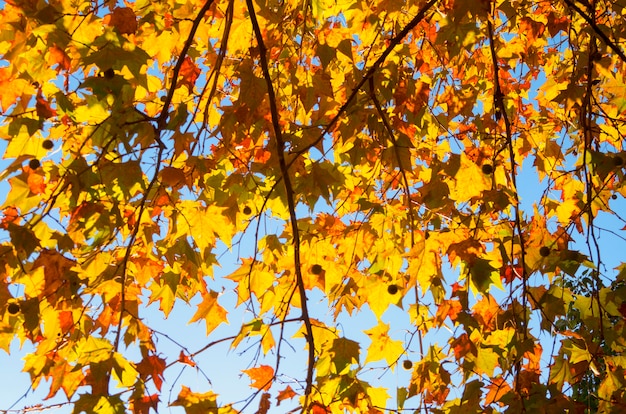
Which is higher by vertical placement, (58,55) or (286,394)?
(58,55)

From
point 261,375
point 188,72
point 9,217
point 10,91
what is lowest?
A: point 261,375

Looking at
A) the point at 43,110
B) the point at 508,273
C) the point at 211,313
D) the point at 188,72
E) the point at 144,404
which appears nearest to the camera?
the point at 144,404

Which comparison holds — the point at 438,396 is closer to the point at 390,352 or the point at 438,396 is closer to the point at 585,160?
the point at 390,352

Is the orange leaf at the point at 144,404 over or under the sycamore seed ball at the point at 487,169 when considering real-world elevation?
under

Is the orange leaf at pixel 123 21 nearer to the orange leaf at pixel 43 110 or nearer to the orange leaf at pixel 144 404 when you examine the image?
the orange leaf at pixel 43 110

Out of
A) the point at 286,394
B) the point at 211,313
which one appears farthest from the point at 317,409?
the point at 211,313

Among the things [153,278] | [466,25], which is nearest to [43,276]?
[153,278]

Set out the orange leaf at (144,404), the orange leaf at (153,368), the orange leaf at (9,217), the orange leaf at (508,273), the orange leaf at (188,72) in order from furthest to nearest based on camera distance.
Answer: the orange leaf at (188,72), the orange leaf at (508,273), the orange leaf at (9,217), the orange leaf at (153,368), the orange leaf at (144,404)

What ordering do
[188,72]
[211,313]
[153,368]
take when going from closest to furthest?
[153,368]
[211,313]
[188,72]

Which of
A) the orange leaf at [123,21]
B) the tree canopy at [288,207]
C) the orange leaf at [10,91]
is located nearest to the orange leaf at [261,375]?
the tree canopy at [288,207]

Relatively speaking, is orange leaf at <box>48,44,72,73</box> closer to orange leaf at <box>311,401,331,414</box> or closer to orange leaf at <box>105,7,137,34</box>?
orange leaf at <box>105,7,137,34</box>

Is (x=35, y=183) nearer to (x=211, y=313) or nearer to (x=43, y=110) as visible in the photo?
(x=43, y=110)

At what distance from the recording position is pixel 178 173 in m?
2.25

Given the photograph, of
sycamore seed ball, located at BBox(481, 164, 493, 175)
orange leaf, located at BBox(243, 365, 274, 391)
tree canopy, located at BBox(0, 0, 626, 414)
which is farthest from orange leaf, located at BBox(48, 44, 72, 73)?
sycamore seed ball, located at BBox(481, 164, 493, 175)
